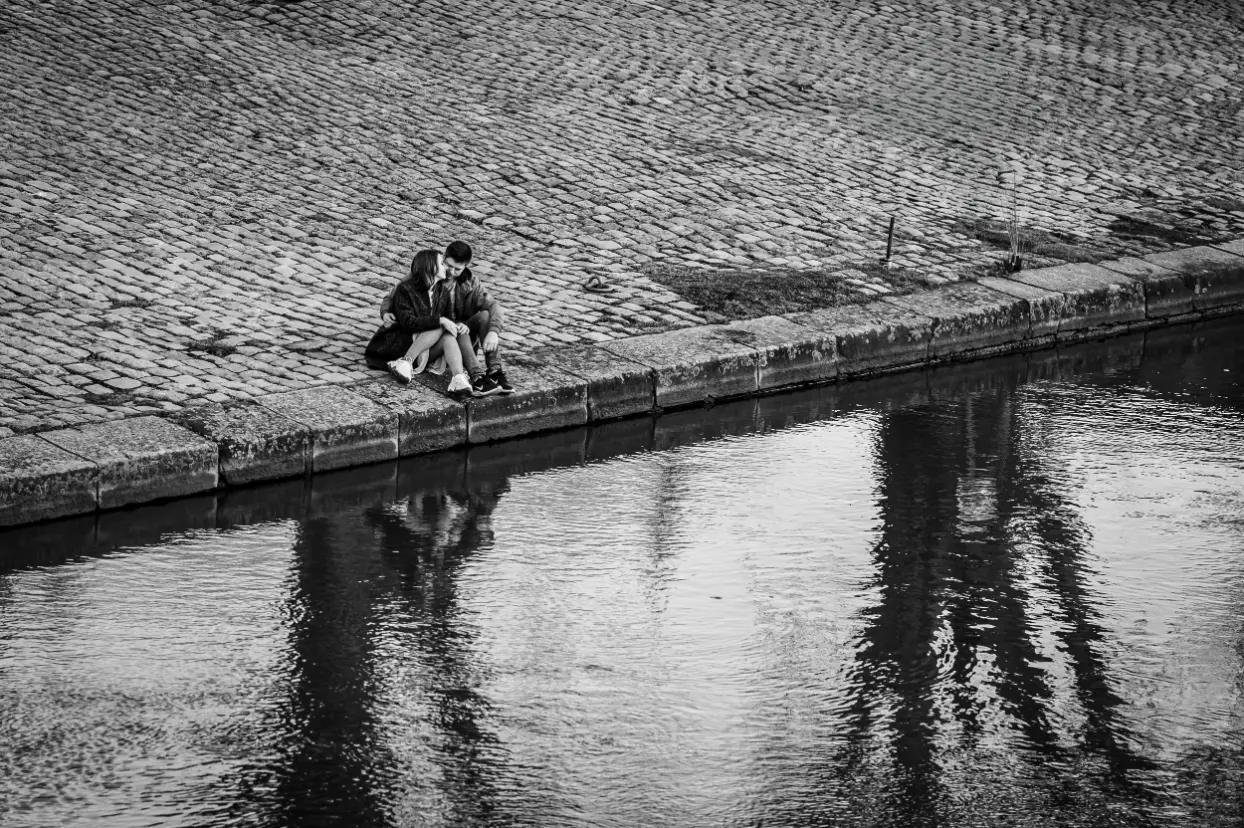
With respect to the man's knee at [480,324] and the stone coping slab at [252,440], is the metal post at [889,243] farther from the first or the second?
the stone coping slab at [252,440]

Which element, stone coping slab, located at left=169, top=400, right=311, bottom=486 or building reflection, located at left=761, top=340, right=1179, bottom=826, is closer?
building reflection, located at left=761, top=340, right=1179, bottom=826

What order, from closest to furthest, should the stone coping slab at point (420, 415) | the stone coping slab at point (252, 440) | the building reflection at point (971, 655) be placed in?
the building reflection at point (971, 655)
the stone coping slab at point (252, 440)
the stone coping slab at point (420, 415)

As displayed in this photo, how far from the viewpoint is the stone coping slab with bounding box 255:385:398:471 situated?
24.9ft

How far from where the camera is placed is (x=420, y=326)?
8.34 meters

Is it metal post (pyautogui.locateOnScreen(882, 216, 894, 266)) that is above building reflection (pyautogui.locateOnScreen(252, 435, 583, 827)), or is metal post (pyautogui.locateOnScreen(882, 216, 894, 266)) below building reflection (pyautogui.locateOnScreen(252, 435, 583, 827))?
above

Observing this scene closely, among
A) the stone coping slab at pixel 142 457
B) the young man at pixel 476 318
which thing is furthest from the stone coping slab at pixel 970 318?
the stone coping slab at pixel 142 457

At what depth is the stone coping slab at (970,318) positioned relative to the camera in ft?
32.7

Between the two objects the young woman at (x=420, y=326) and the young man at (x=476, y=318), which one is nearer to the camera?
the young man at (x=476, y=318)

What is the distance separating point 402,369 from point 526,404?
0.68 metres

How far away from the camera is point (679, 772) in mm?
4781

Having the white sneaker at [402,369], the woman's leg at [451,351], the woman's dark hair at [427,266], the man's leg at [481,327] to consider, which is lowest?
the white sneaker at [402,369]

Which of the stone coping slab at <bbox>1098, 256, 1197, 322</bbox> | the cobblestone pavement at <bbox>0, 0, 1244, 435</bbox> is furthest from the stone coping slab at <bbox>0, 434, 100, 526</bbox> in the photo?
the stone coping slab at <bbox>1098, 256, 1197, 322</bbox>

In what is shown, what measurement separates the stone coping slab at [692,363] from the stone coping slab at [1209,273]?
3.84 meters

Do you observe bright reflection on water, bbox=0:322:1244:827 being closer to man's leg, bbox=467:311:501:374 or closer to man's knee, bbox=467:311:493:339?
man's leg, bbox=467:311:501:374
